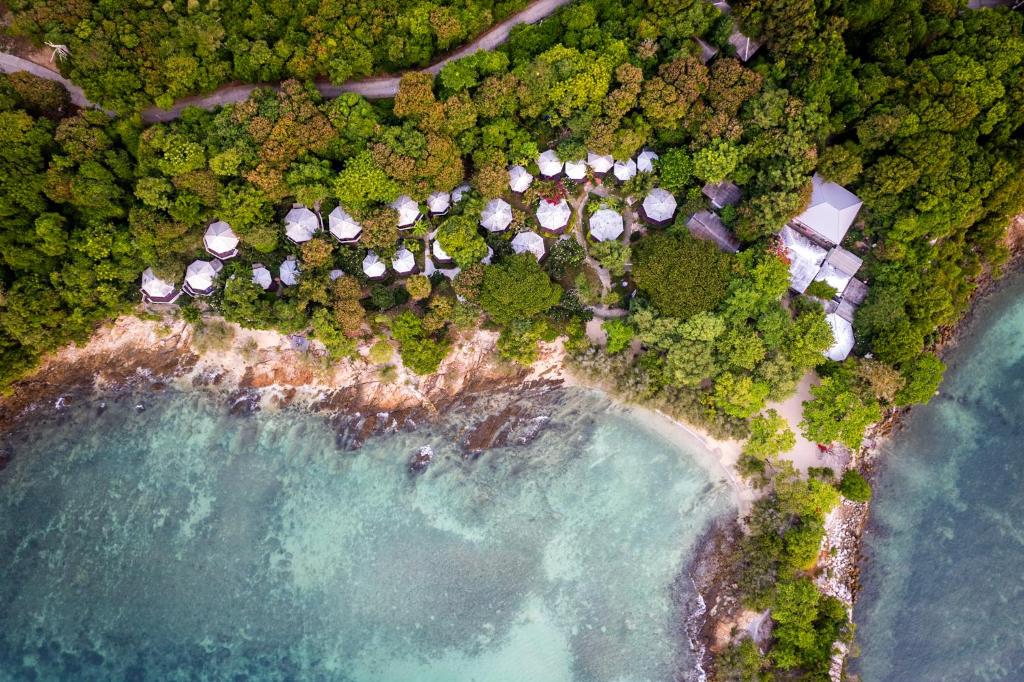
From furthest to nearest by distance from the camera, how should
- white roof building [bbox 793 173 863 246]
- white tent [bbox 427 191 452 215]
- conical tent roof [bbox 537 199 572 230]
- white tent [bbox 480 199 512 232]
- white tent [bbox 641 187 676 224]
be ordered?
conical tent roof [bbox 537 199 572 230]
white tent [bbox 641 187 676 224]
white tent [bbox 480 199 512 232]
white tent [bbox 427 191 452 215]
white roof building [bbox 793 173 863 246]

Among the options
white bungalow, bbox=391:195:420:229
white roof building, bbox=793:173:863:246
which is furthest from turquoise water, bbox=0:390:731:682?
white roof building, bbox=793:173:863:246

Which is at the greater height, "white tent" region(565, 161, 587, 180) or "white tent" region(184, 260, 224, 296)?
"white tent" region(565, 161, 587, 180)

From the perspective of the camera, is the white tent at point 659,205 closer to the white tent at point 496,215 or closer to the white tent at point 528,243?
the white tent at point 528,243

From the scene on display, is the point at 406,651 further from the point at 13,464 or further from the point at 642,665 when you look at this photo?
the point at 13,464

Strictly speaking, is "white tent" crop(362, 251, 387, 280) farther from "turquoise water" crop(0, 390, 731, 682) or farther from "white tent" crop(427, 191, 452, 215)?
"turquoise water" crop(0, 390, 731, 682)

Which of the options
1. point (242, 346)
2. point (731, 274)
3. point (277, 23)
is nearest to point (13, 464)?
point (242, 346)
